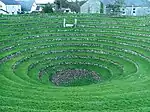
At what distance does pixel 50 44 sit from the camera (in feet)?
152

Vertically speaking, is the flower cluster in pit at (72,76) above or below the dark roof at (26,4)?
below

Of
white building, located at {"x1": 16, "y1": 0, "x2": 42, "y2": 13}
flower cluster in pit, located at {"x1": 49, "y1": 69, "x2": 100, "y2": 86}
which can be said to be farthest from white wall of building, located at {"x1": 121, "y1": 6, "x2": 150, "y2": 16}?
flower cluster in pit, located at {"x1": 49, "y1": 69, "x2": 100, "y2": 86}

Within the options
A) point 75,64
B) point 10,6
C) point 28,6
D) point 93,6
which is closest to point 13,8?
point 10,6

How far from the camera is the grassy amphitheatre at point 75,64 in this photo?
74.6 ft

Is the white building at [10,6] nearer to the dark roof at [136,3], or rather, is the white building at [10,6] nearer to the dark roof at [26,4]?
the dark roof at [26,4]

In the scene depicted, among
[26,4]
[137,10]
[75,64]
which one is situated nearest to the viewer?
[75,64]

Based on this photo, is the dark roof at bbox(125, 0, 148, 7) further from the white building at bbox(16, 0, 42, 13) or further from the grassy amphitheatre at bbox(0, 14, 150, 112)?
the white building at bbox(16, 0, 42, 13)

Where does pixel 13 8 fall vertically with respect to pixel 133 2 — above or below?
below

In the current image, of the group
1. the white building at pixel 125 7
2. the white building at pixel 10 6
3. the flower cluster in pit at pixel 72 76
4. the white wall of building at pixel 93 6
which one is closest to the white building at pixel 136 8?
the white building at pixel 125 7

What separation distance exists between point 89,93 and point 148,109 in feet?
20.8

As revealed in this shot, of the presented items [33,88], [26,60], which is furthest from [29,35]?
[33,88]

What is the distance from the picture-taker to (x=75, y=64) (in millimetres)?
42250

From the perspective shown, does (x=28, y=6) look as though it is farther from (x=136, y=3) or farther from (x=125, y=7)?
(x=136, y=3)

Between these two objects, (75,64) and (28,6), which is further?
(28,6)
